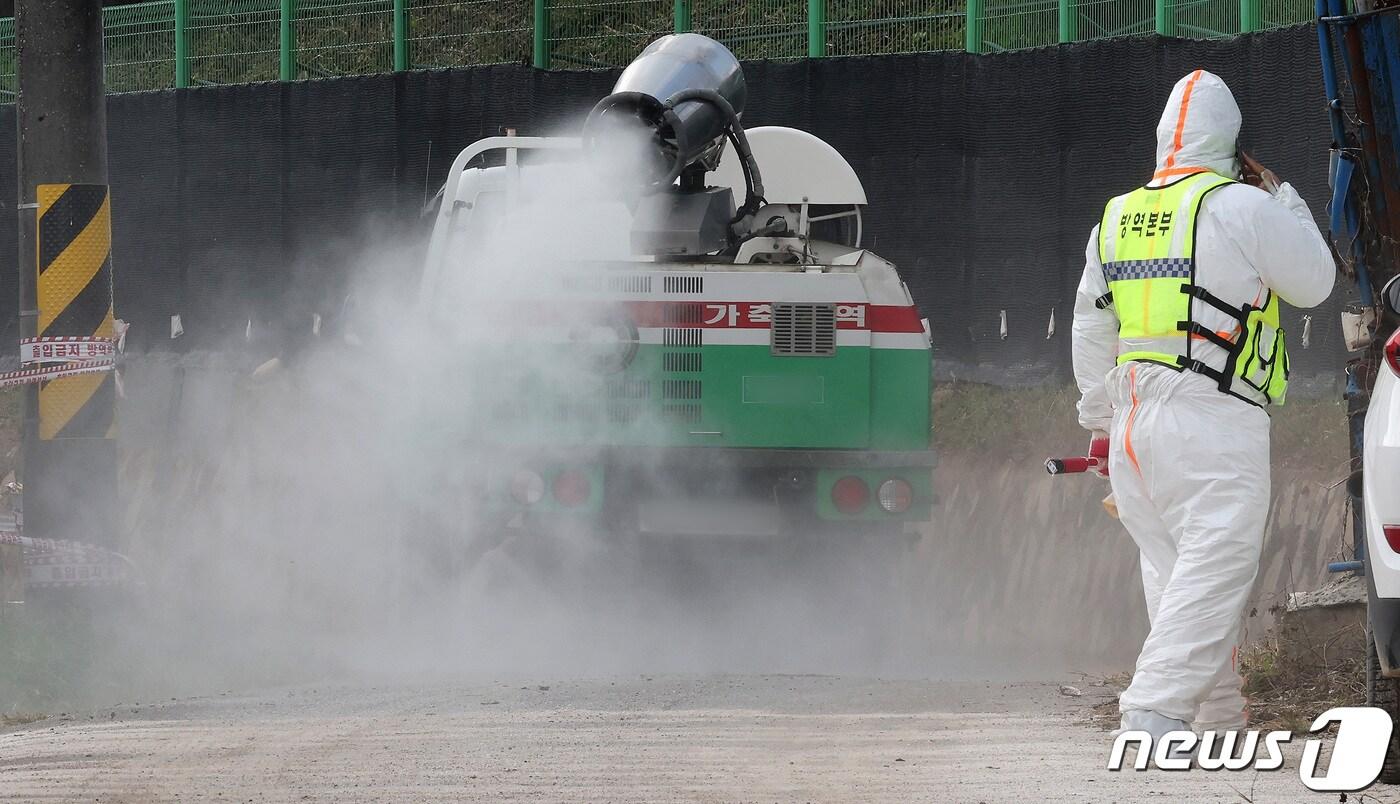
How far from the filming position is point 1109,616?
35.3 feet

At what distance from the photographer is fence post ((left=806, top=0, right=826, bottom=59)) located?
49.3 ft

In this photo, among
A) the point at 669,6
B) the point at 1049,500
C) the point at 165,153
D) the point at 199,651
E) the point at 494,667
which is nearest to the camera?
the point at 494,667

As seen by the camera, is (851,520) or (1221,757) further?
(851,520)

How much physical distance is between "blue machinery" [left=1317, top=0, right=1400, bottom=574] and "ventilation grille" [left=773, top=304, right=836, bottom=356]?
125 inches

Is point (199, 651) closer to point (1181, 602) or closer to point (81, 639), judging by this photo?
point (81, 639)

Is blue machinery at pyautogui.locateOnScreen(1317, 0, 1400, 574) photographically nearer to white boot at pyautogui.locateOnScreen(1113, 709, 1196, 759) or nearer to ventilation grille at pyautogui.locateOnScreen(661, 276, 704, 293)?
white boot at pyautogui.locateOnScreen(1113, 709, 1196, 759)

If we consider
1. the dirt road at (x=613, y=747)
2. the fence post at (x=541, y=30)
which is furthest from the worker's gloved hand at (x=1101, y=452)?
the fence post at (x=541, y=30)

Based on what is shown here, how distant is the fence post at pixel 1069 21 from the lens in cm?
1355

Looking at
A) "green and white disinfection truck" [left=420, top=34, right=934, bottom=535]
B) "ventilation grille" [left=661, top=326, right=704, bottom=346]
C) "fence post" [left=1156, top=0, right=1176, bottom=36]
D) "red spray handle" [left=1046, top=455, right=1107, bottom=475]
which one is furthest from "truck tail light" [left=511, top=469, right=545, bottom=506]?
"fence post" [left=1156, top=0, right=1176, bottom=36]

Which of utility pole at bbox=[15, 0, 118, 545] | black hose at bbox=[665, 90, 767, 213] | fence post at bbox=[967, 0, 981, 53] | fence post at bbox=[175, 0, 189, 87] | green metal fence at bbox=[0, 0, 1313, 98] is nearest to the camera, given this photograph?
utility pole at bbox=[15, 0, 118, 545]

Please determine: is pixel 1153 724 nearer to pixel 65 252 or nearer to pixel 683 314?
Answer: pixel 683 314

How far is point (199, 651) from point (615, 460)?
2562 mm

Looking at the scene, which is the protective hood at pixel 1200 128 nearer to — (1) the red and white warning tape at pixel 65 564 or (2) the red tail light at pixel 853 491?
(2) the red tail light at pixel 853 491

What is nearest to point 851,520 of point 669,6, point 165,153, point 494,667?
point 494,667
